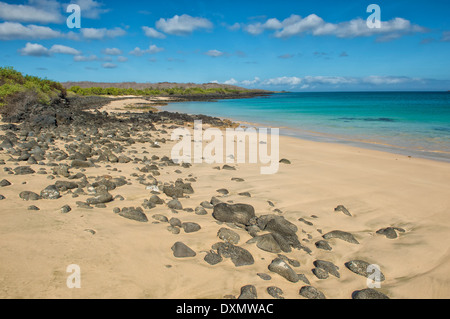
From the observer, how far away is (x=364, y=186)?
6828 millimetres

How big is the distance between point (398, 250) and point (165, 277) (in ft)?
10.9

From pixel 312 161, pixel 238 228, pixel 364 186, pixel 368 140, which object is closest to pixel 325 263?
pixel 238 228

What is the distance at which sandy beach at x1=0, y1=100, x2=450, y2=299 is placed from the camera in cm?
271

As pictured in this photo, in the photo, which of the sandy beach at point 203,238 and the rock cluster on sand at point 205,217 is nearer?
the sandy beach at point 203,238

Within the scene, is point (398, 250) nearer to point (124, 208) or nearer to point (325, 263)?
point (325, 263)

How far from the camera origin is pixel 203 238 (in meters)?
3.72

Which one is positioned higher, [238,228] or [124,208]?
[124,208]

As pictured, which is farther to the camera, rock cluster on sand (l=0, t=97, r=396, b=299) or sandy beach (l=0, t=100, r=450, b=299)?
rock cluster on sand (l=0, t=97, r=396, b=299)

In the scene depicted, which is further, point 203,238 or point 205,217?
point 205,217

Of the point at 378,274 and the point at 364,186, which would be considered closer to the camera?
the point at 378,274

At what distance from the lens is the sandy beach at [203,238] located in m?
2.71
